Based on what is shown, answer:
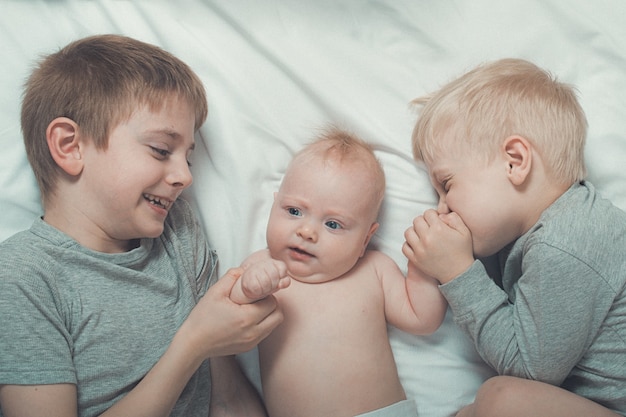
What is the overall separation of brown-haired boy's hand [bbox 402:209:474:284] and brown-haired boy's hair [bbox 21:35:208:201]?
55 centimetres

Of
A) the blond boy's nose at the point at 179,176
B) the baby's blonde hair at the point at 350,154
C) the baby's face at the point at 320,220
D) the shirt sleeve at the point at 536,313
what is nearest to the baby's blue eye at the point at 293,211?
the baby's face at the point at 320,220

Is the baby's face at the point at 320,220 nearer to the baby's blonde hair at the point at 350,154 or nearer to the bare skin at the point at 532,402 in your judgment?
the baby's blonde hair at the point at 350,154

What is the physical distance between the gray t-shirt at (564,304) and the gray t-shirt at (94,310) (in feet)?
1.84

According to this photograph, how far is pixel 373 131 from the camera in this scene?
56.2 inches

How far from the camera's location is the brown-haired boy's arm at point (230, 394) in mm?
1378

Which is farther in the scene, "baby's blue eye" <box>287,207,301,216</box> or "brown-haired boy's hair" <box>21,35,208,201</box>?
"baby's blue eye" <box>287,207,301,216</box>

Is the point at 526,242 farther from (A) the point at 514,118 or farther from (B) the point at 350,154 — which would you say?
(B) the point at 350,154

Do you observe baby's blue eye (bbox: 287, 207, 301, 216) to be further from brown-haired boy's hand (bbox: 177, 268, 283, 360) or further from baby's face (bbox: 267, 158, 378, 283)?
brown-haired boy's hand (bbox: 177, 268, 283, 360)

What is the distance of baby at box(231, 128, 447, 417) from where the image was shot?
4.15 ft

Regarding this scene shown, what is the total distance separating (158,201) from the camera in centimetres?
126

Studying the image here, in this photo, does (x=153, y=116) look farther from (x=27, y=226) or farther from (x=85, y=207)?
(x=27, y=226)

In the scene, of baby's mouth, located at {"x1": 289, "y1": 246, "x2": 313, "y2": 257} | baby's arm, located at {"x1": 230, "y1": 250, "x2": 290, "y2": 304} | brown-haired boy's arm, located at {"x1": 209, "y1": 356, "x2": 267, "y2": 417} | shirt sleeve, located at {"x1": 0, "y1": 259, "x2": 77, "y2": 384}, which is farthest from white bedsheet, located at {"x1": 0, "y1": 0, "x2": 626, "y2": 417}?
shirt sleeve, located at {"x1": 0, "y1": 259, "x2": 77, "y2": 384}

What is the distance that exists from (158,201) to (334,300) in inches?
16.4

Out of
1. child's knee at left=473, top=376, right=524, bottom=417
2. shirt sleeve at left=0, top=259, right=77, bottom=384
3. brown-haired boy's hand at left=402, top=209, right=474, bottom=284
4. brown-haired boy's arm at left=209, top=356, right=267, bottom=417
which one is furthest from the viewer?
brown-haired boy's arm at left=209, top=356, right=267, bottom=417
